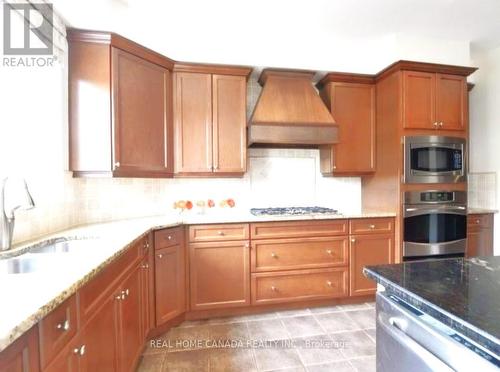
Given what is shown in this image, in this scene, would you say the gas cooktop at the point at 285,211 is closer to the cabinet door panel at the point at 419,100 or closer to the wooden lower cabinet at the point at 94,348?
the cabinet door panel at the point at 419,100

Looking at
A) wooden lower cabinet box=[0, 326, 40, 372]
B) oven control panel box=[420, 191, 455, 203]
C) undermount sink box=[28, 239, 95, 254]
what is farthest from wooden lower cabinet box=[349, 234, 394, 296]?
wooden lower cabinet box=[0, 326, 40, 372]

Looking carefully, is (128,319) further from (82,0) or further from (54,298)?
(82,0)

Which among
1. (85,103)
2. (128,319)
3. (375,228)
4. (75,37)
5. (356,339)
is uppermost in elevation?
(75,37)

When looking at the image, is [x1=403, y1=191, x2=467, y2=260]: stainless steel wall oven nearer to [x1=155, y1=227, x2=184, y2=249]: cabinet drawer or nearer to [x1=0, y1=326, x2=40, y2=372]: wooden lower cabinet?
[x1=155, y1=227, x2=184, y2=249]: cabinet drawer

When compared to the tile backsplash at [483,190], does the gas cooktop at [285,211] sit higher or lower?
lower

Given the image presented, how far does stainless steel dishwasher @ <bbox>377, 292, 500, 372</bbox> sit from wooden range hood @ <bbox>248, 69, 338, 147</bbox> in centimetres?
179

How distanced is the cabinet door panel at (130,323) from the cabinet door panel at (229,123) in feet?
4.16

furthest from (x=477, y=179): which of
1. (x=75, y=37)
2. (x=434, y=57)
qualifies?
(x=75, y=37)

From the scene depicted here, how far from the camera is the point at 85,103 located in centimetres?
197

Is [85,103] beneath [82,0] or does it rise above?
beneath

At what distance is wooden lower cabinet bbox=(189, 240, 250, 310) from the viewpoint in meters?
2.32

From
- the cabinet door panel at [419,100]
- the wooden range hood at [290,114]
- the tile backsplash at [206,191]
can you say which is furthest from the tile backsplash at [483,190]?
the wooden range hood at [290,114]

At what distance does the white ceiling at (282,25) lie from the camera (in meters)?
2.28

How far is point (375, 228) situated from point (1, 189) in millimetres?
2839
